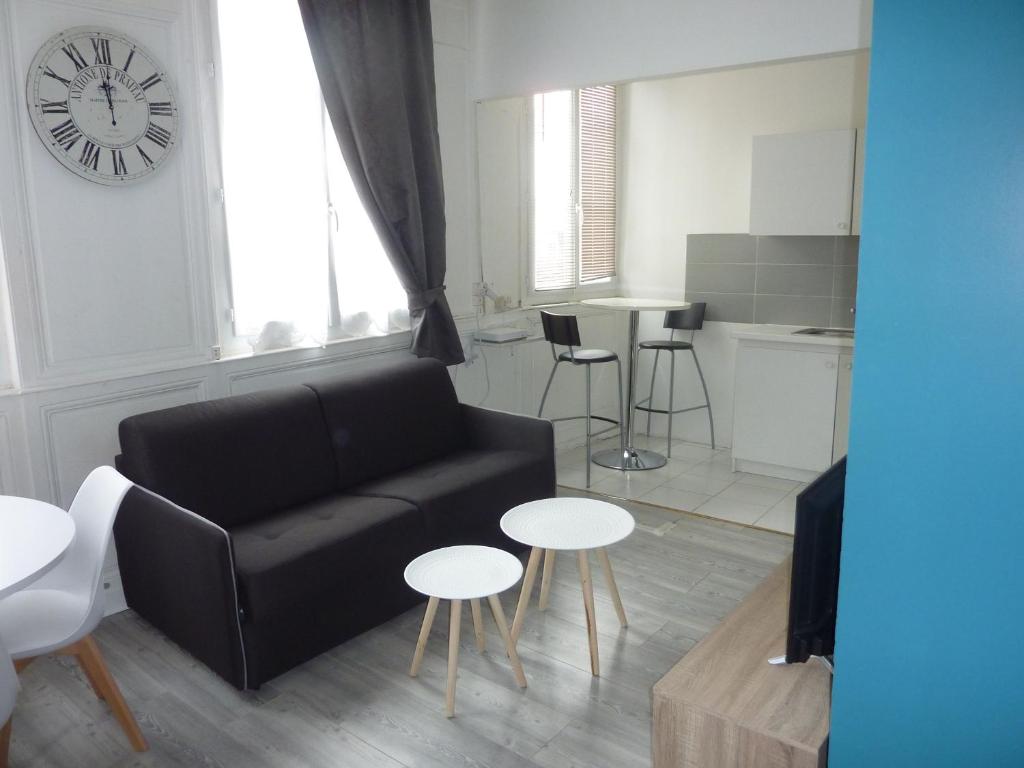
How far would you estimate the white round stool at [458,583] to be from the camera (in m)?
2.51

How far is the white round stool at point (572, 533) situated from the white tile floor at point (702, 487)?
1470 mm

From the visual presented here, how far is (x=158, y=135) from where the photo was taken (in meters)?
3.23

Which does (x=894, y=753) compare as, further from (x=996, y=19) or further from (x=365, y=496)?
(x=365, y=496)

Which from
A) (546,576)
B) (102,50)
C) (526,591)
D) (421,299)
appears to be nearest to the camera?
(526,591)

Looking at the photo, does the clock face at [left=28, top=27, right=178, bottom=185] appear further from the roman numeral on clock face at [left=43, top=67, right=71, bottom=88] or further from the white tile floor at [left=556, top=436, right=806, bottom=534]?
the white tile floor at [left=556, top=436, right=806, bottom=534]

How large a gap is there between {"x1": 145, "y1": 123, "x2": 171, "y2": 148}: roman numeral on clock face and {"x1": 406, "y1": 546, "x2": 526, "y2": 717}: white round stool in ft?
6.46

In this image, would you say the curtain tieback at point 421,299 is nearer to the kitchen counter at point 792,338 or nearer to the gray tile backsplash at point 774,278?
the kitchen counter at point 792,338

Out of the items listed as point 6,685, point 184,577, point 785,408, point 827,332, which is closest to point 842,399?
point 785,408

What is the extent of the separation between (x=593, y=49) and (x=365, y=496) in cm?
250

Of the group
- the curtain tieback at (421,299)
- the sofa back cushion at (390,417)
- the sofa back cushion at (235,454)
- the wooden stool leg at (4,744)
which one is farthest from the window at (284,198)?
the wooden stool leg at (4,744)

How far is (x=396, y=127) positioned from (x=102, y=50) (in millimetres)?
1354

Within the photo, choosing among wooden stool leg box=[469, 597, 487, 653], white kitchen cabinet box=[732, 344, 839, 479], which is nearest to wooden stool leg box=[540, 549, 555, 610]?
wooden stool leg box=[469, 597, 487, 653]

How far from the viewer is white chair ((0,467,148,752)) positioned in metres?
2.22

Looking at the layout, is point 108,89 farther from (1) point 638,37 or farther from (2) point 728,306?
(2) point 728,306
